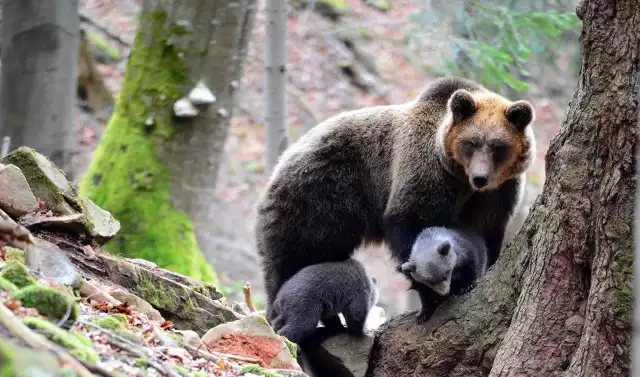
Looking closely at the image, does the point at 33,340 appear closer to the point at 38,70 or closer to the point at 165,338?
the point at 165,338

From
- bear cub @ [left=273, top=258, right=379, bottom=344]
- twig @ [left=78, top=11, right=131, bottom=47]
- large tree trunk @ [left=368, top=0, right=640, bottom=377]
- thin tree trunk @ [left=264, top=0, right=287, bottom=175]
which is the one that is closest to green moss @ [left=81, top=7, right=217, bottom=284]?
thin tree trunk @ [left=264, top=0, right=287, bottom=175]

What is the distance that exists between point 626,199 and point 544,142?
14659mm

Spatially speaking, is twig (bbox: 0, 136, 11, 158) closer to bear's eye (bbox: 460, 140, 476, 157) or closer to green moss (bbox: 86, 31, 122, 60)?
bear's eye (bbox: 460, 140, 476, 157)

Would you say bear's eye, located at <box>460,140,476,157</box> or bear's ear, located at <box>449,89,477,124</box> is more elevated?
bear's ear, located at <box>449,89,477,124</box>

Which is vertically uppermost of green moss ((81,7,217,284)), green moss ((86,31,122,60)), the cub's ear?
the cub's ear

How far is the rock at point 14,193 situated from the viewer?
17.0 feet

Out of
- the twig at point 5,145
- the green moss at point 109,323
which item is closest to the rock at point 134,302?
the green moss at point 109,323

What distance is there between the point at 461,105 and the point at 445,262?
136 centimetres

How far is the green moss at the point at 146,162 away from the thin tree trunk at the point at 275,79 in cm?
118

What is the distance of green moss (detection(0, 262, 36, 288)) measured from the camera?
3945 millimetres

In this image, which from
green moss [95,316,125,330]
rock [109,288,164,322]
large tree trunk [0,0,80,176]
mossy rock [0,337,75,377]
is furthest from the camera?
large tree trunk [0,0,80,176]

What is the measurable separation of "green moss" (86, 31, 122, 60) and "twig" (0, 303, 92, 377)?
51.8 feet

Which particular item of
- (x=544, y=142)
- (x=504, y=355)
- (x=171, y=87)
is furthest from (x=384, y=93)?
(x=504, y=355)

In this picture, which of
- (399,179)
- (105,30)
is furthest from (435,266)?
(105,30)
